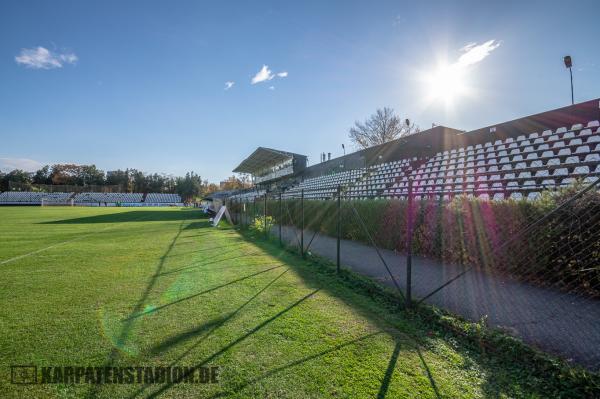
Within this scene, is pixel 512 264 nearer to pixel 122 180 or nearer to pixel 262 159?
pixel 262 159

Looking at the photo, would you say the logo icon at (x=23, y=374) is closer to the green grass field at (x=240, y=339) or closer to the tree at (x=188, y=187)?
the green grass field at (x=240, y=339)

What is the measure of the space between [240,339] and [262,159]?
4065cm

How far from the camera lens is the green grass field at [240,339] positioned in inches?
90.0

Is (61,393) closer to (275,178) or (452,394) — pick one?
(452,394)

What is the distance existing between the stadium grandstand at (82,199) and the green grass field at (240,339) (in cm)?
7980

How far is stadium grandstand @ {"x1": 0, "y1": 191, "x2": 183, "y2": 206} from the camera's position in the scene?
6732cm

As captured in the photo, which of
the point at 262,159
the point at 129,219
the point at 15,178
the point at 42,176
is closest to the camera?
the point at 129,219

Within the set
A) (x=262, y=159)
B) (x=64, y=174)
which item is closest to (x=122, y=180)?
(x=64, y=174)

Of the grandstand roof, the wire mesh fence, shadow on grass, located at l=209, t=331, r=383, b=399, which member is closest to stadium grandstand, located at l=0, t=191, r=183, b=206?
the grandstand roof

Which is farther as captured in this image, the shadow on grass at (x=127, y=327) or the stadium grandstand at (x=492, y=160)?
the stadium grandstand at (x=492, y=160)

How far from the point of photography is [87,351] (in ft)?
9.21

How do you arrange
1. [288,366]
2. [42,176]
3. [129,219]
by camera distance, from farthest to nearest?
[42,176] < [129,219] < [288,366]

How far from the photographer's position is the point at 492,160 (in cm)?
1248

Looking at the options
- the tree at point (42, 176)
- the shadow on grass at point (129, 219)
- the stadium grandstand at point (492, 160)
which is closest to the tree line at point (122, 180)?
the tree at point (42, 176)
